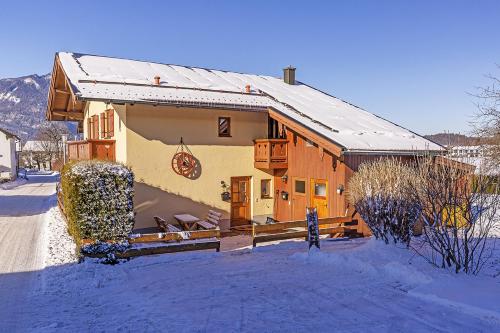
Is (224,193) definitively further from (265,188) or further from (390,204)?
(390,204)

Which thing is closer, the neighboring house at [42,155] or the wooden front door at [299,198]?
the wooden front door at [299,198]

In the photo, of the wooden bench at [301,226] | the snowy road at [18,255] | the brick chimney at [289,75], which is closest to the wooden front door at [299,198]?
the wooden bench at [301,226]

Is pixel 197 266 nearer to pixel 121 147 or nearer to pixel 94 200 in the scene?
pixel 94 200

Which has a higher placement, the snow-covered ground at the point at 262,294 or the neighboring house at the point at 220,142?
the neighboring house at the point at 220,142

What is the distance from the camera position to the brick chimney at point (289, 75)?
23.6 meters

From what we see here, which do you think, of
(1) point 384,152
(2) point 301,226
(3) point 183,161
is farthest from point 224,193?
(1) point 384,152

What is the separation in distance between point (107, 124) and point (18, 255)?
6.62 m

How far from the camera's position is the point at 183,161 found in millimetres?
15383

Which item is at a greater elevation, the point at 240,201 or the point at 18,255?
the point at 240,201

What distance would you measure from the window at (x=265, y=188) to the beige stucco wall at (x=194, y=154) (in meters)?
0.19

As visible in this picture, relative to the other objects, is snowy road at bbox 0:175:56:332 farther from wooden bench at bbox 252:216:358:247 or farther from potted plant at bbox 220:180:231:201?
potted plant at bbox 220:180:231:201

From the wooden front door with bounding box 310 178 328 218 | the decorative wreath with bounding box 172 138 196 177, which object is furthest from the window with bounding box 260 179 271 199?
the decorative wreath with bounding box 172 138 196 177

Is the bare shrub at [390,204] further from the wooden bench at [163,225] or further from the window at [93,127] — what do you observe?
the window at [93,127]

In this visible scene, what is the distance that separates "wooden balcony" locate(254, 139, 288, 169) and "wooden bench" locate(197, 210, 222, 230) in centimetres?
295
